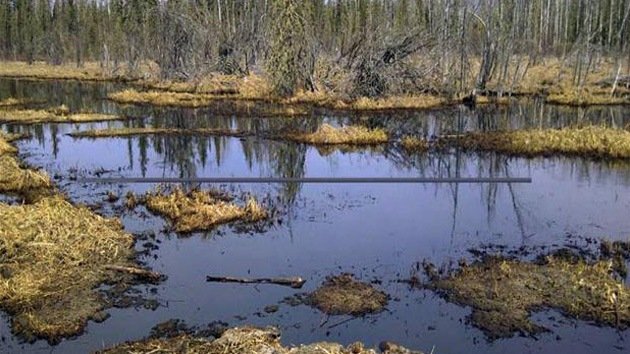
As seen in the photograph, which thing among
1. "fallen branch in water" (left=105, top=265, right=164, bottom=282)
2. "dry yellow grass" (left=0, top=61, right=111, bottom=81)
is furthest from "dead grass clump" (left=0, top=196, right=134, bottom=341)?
"dry yellow grass" (left=0, top=61, right=111, bottom=81)

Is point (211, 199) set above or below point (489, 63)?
below

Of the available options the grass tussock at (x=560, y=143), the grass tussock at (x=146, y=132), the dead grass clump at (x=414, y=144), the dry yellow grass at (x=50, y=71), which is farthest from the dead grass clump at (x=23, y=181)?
the dry yellow grass at (x=50, y=71)

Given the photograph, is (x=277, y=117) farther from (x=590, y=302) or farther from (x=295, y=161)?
(x=590, y=302)

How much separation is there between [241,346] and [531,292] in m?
4.72

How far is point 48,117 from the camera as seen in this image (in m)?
29.5

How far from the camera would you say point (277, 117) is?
30.3 metres

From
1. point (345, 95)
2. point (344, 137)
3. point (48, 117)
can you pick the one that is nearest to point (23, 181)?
point (344, 137)

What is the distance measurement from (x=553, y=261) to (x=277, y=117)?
21135 millimetres

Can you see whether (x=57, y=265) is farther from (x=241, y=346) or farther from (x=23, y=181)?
(x=23, y=181)

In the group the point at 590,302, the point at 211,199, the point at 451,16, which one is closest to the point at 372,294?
the point at 590,302

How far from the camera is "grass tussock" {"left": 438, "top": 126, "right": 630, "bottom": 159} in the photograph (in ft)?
66.1

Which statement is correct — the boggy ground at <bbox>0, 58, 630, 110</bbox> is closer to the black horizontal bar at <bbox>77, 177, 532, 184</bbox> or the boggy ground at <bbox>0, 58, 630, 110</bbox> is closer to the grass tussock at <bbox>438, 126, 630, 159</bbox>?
the grass tussock at <bbox>438, 126, 630, 159</bbox>

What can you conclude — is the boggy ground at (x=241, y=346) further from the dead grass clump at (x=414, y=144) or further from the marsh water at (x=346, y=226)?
the dead grass clump at (x=414, y=144)

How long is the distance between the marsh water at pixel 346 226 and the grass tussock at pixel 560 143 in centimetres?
108
